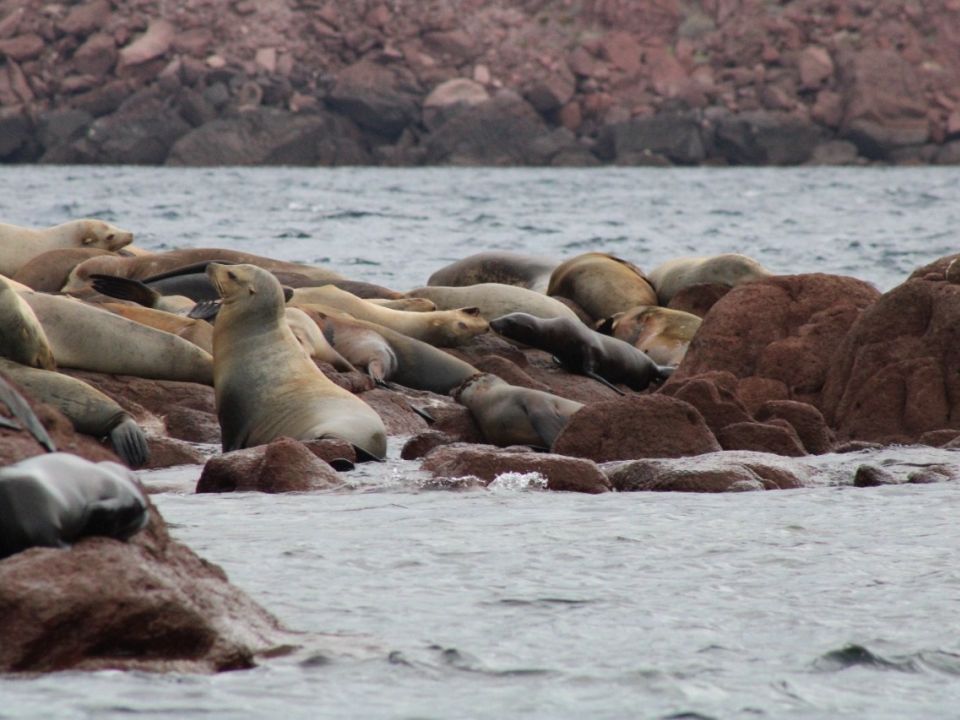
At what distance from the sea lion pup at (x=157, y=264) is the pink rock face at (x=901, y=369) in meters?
4.91

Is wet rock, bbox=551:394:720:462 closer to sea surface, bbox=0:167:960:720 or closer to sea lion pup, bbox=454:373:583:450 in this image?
sea lion pup, bbox=454:373:583:450

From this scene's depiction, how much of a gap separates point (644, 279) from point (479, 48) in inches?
2745

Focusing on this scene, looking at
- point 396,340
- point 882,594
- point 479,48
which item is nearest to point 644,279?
point 396,340

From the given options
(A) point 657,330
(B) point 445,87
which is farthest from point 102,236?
(B) point 445,87

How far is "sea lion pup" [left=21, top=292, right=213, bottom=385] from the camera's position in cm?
930

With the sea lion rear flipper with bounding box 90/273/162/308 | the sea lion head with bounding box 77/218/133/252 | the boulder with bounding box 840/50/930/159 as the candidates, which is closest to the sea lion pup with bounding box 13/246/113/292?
the sea lion head with bounding box 77/218/133/252

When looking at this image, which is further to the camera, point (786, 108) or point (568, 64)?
point (568, 64)

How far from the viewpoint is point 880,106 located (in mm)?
75625

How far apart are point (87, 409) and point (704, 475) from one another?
2.96 meters

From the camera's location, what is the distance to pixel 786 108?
7756 centimetres

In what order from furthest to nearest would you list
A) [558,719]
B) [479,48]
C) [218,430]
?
[479,48] < [218,430] < [558,719]

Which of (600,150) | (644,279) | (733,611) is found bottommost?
(600,150)

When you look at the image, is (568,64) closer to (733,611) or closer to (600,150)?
(600,150)

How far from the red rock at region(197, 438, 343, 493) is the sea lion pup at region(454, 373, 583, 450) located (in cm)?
200
